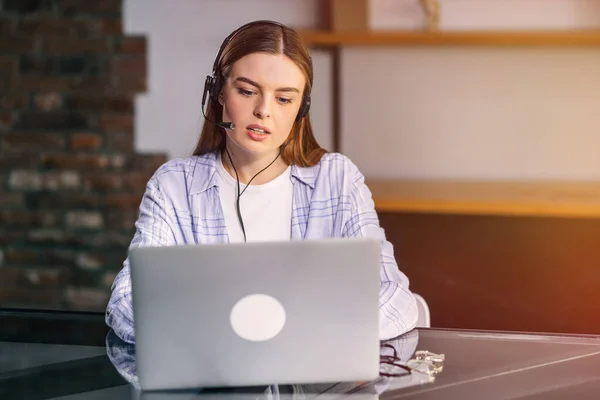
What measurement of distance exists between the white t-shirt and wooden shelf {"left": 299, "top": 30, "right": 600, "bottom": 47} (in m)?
0.96

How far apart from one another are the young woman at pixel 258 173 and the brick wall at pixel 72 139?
50.9 inches

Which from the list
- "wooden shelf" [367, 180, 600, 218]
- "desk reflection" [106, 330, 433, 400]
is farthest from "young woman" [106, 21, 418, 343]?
"wooden shelf" [367, 180, 600, 218]

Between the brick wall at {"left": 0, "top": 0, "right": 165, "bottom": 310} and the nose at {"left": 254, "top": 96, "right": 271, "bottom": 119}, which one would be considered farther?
the brick wall at {"left": 0, "top": 0, "right": 165, "bottom": 310}

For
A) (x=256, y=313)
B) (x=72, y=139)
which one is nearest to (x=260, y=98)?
(x=256, y=313)

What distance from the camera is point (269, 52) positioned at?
1584mm

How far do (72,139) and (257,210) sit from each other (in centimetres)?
150

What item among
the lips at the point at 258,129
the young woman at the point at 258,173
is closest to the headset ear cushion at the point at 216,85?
the young woman at the point at 258,173

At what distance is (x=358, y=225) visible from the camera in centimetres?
169

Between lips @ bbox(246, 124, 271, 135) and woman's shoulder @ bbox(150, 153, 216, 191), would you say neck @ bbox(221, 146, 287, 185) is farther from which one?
lips @ bbox(246, 124, 271, 135)

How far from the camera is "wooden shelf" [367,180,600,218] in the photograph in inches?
92.0

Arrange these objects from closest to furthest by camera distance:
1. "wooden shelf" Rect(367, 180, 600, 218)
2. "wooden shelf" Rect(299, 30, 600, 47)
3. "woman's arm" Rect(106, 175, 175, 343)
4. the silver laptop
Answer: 1. the silver laptop
2. "woman's arm" Rect(106, 175, 175, 343)
3. "wooden shelf" Rect(367, 180, 600, 218)
4. "wooden shelf" Rect(299, 30, 600, 47)

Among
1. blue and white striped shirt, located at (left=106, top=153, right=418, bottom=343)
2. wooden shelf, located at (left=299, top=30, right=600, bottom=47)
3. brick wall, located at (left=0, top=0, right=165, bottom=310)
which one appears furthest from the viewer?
brick wall, located at (left=0, top=0, right=165, bottom=310)

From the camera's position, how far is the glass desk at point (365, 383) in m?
1.08

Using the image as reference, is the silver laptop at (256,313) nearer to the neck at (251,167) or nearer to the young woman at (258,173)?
the young woman at (258,173)
